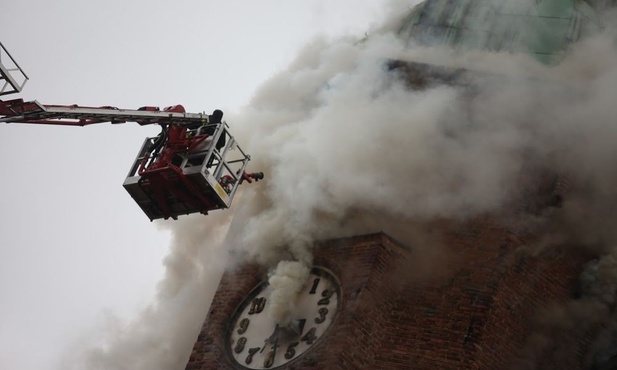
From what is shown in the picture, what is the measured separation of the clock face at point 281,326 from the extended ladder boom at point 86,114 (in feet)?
8.05

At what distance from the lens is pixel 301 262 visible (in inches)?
561

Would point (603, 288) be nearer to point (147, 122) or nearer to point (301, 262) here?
point (301, 262)

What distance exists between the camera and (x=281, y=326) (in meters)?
13.7

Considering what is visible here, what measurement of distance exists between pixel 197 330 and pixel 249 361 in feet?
5.92

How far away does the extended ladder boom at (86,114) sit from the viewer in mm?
13766

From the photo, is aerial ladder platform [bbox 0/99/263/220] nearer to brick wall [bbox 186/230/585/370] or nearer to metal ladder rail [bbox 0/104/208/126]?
metal ladder rail [bbox 0/104/208/126]

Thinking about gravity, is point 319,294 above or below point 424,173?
below

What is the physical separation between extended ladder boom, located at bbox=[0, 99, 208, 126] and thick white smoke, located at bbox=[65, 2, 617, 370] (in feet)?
5.27

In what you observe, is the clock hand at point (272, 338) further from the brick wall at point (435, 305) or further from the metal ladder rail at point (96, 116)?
the metal ladder rail at point (96, 116)

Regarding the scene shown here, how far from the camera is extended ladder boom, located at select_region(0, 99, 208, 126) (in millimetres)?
13766

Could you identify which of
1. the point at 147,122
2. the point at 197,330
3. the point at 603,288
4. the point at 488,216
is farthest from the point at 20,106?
the point at 603,288

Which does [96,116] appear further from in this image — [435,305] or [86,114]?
[435,305]

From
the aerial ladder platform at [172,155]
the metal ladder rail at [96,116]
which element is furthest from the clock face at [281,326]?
the metal ladder rail at [96,116]

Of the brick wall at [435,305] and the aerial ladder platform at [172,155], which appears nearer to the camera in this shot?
the brick wall at [435,305]
